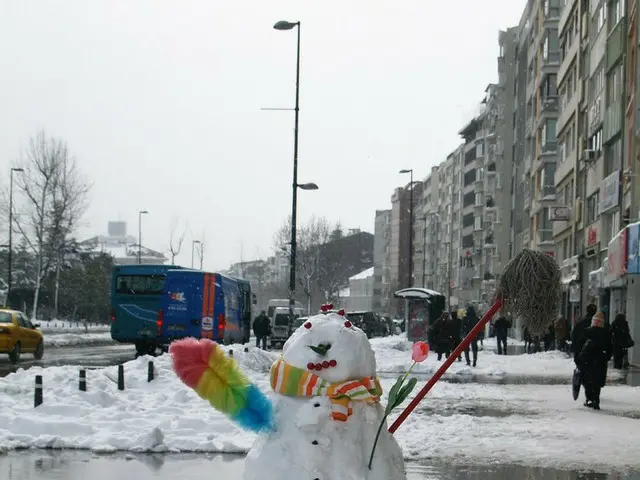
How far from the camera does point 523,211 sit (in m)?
76.7

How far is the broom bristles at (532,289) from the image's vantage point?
8047 mm

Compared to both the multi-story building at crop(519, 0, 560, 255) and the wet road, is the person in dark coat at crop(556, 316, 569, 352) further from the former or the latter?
the wet road

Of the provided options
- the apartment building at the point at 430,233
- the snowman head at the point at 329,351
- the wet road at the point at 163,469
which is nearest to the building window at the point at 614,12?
the wet road at the point at 163,469

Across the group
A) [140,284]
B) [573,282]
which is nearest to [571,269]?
[573,282]

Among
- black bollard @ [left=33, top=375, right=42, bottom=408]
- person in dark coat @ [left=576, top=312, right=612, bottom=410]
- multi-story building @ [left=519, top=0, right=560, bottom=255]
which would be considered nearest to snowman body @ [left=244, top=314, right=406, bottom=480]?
black bollard @ [left=33, top=375, right=42, bottom=408]

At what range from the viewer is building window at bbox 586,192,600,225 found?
148 feet

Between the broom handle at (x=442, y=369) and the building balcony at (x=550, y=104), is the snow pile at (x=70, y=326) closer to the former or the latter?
the building balcony at (x=550, y=104)

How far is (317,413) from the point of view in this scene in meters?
7.01

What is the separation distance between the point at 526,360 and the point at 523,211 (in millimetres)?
41268

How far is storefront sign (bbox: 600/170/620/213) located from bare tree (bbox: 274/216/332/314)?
49.7 meters

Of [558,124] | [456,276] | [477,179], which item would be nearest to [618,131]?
[558,124]

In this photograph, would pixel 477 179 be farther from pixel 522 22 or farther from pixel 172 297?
pixel 172 297

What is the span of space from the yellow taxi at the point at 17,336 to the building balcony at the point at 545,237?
121 ft

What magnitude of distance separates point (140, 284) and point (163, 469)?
26753mm
